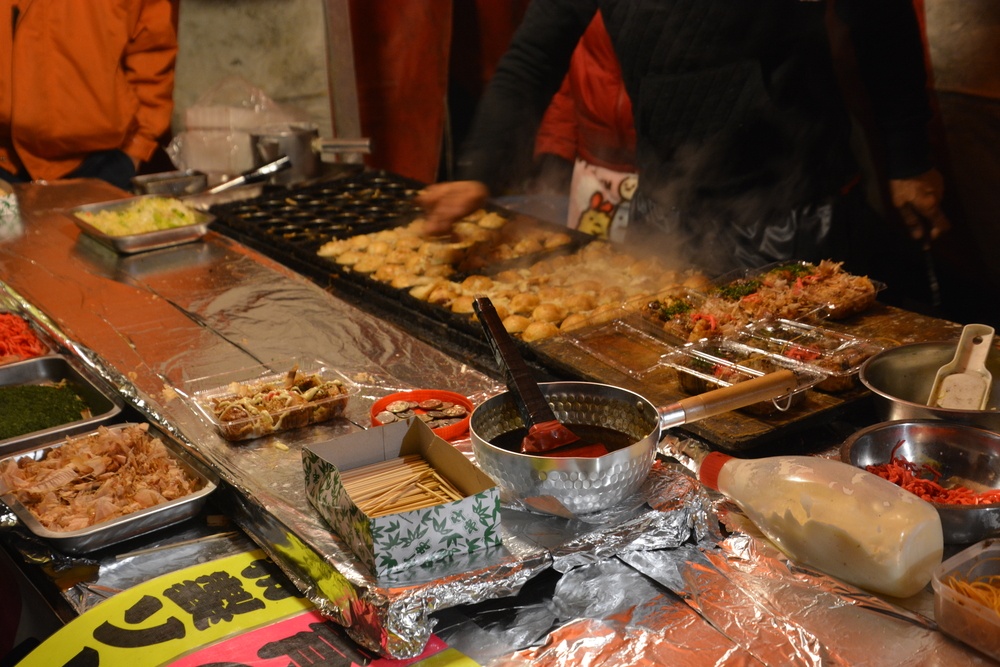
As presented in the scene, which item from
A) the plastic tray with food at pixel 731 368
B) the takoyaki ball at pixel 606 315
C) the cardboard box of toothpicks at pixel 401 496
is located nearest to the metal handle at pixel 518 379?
the cardboard box of toothpicks at pixel 401 496

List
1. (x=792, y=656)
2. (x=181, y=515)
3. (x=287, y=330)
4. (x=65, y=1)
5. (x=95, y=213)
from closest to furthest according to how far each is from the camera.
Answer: (x=792, y=656)
(x=181, y=515)
(x=287, y=330)
(x=95, y=213)
(x=65, y=1)

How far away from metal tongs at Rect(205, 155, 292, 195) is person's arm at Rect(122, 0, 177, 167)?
7.00 feet

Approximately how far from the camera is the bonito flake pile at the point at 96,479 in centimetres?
187

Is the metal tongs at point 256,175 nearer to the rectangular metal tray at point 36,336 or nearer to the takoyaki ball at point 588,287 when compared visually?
the rectangular metal tray at point 36,336

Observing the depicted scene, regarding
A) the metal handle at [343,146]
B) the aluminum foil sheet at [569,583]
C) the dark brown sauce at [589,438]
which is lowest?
the aluminum foil sheet at [569,583]

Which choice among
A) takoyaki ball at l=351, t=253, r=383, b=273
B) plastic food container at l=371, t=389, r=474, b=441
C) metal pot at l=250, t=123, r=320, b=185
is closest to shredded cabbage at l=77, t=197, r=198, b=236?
metal pot at l=250, t=123, r=320, b=185

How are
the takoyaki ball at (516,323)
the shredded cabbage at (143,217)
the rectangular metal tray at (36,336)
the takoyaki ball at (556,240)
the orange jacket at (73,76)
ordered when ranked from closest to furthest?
the rectangular metal tray at (36,336) < the takoyaki ball at (516,323) < the takoyaki ball at (556,240) < the shredded cabbage at (143,217) < the orange jacket at (73,76)

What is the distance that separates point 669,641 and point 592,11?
9.97 feet

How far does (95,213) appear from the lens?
14.1ft

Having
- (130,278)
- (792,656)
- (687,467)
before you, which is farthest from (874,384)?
(130,278)

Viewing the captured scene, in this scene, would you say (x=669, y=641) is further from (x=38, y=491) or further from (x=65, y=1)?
(x=65, y=1)

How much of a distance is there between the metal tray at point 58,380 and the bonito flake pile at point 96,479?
66 millimetres

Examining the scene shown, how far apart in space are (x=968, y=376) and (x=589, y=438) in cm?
95

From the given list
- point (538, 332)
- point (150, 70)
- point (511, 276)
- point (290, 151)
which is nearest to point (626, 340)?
point (538, 332)
